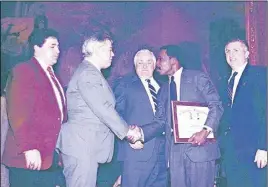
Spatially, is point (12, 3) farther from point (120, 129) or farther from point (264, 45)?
point (264, 45)

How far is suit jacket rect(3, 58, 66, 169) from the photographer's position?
2.78m

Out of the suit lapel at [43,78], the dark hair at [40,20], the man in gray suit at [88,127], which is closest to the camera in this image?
the man in gray suit at [88,127]

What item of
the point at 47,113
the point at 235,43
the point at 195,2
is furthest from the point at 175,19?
the point at 47,113

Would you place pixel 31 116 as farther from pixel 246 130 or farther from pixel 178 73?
pixel 246 130

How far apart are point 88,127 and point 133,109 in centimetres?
37

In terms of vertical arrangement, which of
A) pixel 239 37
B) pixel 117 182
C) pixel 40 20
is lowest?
pixel 117 182

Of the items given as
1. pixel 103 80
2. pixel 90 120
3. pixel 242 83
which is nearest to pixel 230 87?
pixel 242 83

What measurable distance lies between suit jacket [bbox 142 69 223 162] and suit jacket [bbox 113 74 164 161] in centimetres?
6

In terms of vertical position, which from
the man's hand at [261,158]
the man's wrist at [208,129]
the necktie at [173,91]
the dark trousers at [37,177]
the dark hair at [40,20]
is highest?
the dark hair at [40,20]

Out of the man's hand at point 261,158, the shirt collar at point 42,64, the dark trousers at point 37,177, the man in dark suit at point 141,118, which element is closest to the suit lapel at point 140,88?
the man in dark suit at point 141,118

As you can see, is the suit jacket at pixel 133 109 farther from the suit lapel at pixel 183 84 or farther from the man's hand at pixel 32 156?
the man's hand at pixel 32 156

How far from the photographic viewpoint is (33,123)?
110 inches

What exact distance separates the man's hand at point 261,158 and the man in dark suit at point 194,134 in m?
0.29

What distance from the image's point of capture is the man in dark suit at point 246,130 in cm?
293
